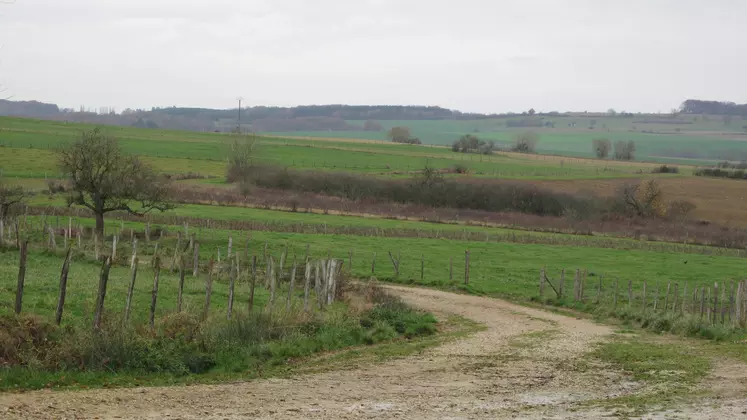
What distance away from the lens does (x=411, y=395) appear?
18.5 m

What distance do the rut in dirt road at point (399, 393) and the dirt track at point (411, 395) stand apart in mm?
19

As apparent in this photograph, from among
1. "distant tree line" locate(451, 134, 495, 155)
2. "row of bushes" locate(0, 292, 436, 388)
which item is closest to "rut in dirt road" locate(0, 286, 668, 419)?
"row of bushes" locate(0, 292, 436, 388)

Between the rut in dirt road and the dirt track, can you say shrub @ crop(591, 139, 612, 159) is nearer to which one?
the rut in dirt road

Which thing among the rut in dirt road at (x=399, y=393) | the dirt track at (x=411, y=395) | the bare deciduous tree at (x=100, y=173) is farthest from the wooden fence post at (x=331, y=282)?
the bare deciduous tree at (x=100, y=173)

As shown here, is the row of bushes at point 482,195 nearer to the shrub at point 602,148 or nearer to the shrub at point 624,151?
the shrub at point 624,151

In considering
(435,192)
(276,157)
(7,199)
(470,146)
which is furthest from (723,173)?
(7,199)

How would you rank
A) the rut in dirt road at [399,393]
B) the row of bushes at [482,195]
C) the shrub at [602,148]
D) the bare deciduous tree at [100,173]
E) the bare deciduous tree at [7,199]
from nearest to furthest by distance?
1. the rut in dirt road at [399,393]
2. the bare deciduous tree at [7,199]
3. the bare deciduous tree at [100,173]
4. the row of bushes at [482,195]
5. the shrub at [602,148]

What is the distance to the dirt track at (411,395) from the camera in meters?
16.2

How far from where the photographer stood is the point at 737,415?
1686 centimetres

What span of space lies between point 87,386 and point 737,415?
12695 mm

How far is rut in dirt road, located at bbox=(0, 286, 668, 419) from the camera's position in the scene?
1612 cm

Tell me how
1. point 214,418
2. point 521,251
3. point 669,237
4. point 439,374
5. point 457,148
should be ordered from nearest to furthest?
point 214,418 < point 439,374 < point 521,251 < point 669,237 < point 457,148

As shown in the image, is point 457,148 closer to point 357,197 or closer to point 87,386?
point 357,197

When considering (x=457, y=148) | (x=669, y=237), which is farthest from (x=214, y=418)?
(x=457, y=148)
